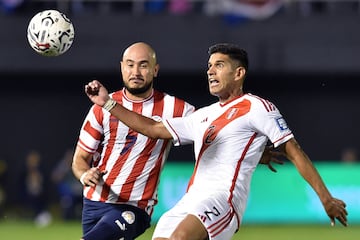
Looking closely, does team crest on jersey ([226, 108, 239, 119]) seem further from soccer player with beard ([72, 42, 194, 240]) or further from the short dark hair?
soccer player with beard ([72, 42, 194, 240])

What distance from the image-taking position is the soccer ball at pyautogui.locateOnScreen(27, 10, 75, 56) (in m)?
8.26

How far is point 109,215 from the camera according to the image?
333 inches

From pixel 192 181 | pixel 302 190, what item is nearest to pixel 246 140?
pixel 192 181

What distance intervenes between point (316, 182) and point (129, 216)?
1890 mm

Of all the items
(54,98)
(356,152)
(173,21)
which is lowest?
(356,152)

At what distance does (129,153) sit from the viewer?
339 inches

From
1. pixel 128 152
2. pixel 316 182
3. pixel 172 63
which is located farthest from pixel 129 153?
pixel 172 63

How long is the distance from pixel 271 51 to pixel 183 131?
1385 cm

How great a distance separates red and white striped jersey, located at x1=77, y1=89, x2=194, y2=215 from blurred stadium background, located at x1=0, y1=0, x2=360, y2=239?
10750 mm

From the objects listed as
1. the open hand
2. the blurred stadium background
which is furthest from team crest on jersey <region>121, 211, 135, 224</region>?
the blurred stadium background

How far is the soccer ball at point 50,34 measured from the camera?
8258 millimetres

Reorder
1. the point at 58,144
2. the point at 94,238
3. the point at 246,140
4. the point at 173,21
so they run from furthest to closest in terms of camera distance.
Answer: the point at 58,144, the point at 173,21, the point at 94,238, the point at 246,140

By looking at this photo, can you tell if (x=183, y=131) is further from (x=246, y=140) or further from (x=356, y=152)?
(x=356, y=152)

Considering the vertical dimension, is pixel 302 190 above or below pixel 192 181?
below
